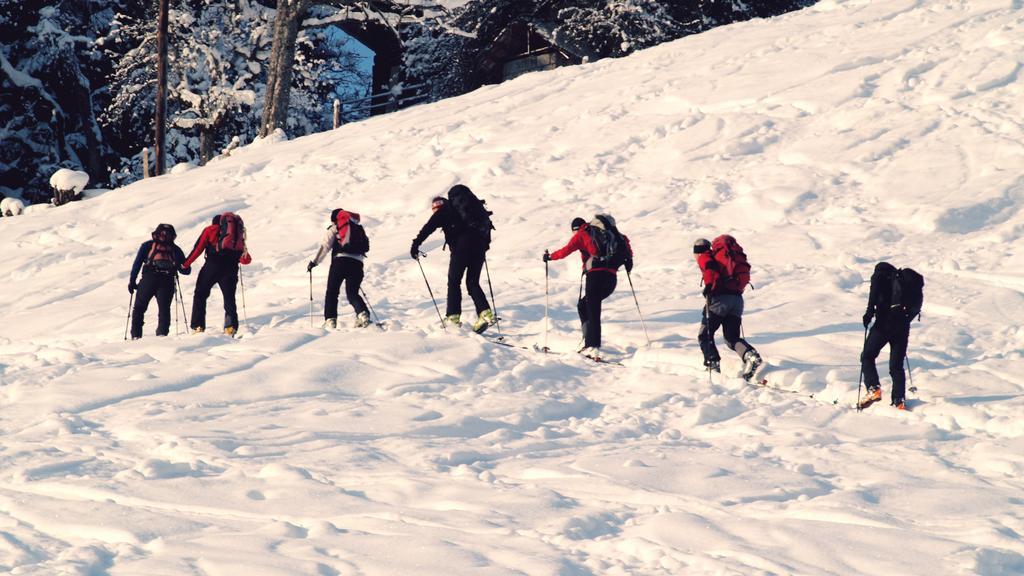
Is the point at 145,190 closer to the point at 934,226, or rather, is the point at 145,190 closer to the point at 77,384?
the point at 77,384

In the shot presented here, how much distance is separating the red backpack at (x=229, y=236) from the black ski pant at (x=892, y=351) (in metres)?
6.77

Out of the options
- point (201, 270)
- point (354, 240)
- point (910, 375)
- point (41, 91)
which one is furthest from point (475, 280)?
point (41, 91)

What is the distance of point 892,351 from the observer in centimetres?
967

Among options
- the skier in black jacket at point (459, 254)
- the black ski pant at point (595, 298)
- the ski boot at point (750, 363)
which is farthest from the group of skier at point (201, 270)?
the ski boot at point (750, 363)

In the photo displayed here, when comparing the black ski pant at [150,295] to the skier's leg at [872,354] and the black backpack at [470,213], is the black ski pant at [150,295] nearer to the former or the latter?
the black backpack at [470,213]

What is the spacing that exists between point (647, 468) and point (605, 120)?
43.4 feet

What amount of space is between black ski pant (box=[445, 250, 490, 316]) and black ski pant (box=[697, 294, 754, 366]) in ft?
8.24

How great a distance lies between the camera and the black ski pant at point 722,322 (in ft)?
34.4

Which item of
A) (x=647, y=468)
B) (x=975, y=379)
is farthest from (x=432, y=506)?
(x=975, y=379)

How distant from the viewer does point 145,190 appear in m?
21.1

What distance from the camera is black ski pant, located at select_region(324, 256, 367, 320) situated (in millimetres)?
12039

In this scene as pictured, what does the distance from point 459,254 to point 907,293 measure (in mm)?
4572

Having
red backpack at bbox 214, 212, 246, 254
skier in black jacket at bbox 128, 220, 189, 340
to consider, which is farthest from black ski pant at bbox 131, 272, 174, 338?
red backpack at bbox 214, 212, 246, 254

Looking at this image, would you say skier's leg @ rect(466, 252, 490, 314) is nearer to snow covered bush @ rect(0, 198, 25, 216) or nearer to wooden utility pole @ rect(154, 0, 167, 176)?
snow covered bush @ rect(0, 198, 25, 216)
